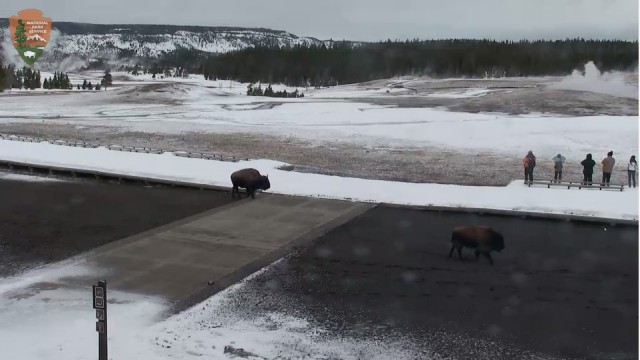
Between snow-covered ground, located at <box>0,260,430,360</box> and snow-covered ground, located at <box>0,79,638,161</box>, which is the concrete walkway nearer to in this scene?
snow-covered ground, located at <box>0,260,430,360</box>

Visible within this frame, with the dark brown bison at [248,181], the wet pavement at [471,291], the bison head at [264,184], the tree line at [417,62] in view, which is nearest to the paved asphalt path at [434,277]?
the wet pavement at [471,291]

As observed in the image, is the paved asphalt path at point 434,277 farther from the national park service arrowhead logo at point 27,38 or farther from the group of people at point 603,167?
the national park service arrowhead logo at point 27,38

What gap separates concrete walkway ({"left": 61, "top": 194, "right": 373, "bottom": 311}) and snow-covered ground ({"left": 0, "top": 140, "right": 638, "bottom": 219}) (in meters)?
2.03

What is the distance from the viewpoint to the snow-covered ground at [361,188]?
19.9 metres

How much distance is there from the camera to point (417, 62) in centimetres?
16788

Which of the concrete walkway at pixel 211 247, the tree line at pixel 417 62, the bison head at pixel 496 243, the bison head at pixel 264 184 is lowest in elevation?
the concrete walkway at pixel 211 247

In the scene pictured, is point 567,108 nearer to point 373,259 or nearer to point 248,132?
point 248,132

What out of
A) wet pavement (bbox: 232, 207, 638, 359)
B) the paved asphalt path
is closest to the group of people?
the paved asphalt path

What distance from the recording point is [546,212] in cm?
1914

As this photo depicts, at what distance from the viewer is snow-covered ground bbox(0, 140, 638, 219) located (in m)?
19.9

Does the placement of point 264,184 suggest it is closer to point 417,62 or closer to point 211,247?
point 211,247

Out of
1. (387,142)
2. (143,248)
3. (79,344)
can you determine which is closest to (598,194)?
(143,248)

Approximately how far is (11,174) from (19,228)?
31.6 feet

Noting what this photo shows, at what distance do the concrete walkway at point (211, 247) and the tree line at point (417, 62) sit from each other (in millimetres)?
126157
